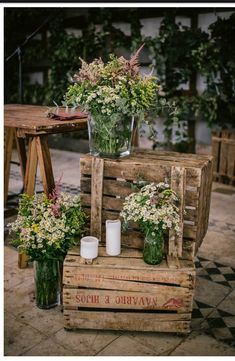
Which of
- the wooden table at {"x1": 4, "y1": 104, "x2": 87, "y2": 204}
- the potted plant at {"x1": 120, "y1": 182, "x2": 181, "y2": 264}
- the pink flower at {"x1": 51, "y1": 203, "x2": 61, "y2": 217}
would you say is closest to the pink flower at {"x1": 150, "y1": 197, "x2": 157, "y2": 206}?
the potted plant at {"x1": 120, "y1": 182, "x2": 181, "y2": 264}

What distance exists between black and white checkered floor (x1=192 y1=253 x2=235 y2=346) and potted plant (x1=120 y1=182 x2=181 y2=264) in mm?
600

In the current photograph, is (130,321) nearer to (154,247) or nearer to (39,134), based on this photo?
(154,247)

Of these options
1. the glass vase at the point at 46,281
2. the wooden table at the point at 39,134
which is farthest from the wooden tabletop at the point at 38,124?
the glass vase at the point at 46,281

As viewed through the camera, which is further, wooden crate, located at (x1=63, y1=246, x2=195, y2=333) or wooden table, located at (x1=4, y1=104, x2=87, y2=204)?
wooden table, located at (x1=4, y1=104, x2=87, y2=204)

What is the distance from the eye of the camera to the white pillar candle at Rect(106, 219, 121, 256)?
2.83 m

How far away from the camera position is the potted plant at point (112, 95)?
9.04 ft

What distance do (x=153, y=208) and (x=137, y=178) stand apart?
0.32 metres

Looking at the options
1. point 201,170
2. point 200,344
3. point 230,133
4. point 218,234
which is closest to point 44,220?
point 201,170

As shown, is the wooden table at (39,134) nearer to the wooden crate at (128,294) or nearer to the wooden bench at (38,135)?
the wooden bench at (38,135)

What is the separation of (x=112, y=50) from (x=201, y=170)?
6.22 meters

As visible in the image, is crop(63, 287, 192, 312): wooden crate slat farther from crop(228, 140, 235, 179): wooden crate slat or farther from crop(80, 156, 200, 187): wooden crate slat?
crop(228, 140, 235, 179): wooden crate slat

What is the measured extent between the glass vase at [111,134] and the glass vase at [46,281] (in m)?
0.91

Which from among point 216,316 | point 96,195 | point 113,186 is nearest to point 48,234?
point 96,195

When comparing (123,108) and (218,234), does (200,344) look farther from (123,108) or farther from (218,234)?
(218,234)
